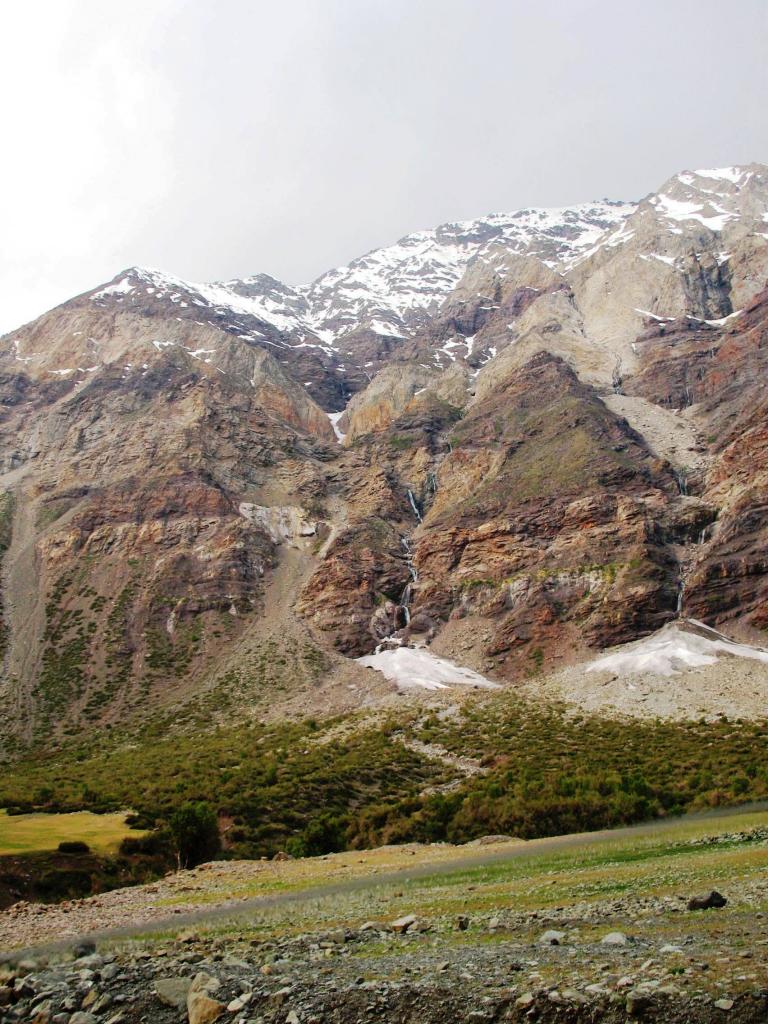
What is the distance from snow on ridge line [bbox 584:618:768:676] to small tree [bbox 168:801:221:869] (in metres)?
51.9

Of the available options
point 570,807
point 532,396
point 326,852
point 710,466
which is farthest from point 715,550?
point 326,852

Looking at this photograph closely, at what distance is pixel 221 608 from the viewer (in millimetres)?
100062

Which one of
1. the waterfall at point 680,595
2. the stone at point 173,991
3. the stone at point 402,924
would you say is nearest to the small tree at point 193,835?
the stone at point 402,924

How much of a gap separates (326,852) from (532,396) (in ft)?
379

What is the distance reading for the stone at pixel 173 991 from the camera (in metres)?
8.75

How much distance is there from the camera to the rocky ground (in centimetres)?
695

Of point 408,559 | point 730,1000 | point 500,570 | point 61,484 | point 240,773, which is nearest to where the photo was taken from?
point 730,1000

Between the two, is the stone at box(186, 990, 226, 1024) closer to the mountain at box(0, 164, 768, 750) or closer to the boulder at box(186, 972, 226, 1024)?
the boulder at box(186, 972, 226, 1024)

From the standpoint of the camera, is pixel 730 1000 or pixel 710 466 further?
pixel 710 466

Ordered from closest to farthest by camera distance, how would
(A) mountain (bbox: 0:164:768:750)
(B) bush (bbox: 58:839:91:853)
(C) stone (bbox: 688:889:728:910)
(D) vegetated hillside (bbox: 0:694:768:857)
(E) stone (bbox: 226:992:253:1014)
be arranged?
(E) stone (bbox: 226:992:253:1014) → (C) stone (bbox: 688:889:728:910) → (B) bush (bbox: 58:839:91:853) → (D) vegetated hillside (bbox: 0:694:768:857) → (A) mountain (bbox: 0:164:768:750)

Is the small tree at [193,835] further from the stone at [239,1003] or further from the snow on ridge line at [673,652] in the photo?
the snow on ridge line at [673,652]

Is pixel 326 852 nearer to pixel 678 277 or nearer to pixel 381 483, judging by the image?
pixel 381 483

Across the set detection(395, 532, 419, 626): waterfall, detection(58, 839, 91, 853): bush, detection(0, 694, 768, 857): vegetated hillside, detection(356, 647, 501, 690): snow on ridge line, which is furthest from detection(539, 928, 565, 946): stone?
detection(395, 532, 419, 626): waterfall

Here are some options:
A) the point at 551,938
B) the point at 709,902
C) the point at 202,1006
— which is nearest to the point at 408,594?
the point at 709,902
